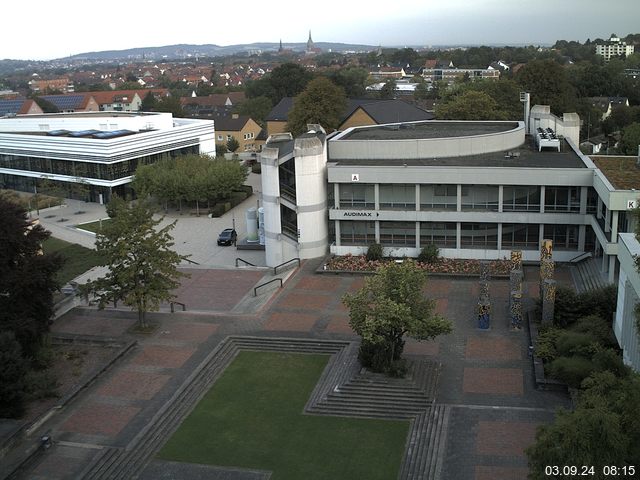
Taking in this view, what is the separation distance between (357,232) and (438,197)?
4.86 metres

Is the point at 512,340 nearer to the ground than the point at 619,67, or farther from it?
nearer to the ground

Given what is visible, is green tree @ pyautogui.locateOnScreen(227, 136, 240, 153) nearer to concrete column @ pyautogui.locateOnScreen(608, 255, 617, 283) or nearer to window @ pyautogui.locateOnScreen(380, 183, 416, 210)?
window @ pyautogui.locateOnScreen(380, 183, 416, 210)

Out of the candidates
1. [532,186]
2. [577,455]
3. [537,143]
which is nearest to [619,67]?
[537,143]

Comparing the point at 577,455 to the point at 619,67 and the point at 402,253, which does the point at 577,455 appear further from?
the point at 619,67

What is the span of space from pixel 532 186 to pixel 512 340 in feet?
37.8

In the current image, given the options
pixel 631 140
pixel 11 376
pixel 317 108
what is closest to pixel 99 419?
pixel 11 376

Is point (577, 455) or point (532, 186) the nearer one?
point (577, 455)

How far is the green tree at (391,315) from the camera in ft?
78.1

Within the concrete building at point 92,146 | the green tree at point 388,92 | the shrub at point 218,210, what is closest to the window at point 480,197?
the shrub at point 218,210

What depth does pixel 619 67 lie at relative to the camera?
13775 centimetres

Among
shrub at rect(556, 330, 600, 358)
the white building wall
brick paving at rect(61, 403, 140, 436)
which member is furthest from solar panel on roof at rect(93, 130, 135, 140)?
shrub at rect(556, 330, 600, 358)

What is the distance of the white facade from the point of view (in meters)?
21.9

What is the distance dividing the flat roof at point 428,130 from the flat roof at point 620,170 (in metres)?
7.80

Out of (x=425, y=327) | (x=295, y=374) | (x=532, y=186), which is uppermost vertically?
(x=532, y=186)
